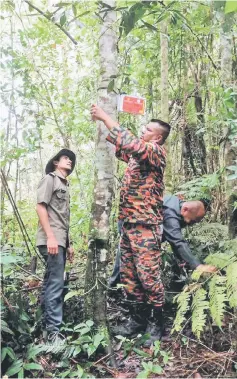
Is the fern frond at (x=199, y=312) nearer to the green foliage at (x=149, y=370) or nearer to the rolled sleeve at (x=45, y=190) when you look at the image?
the green foliage at (x=149, y=370)

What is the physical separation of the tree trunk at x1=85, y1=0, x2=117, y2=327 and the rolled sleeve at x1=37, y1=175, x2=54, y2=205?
544 mm

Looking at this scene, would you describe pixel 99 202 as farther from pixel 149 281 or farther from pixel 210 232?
pixel 210 232

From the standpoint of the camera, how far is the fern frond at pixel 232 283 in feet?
7.84

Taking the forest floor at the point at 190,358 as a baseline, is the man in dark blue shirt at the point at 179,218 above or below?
above

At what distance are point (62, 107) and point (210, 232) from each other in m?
2.83

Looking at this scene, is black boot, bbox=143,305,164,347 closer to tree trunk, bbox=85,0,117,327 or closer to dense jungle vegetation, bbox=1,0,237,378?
dense jungle vegetation, bbox=1,0,237,378

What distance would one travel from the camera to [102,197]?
3.27 meters

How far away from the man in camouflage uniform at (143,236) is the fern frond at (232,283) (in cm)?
117

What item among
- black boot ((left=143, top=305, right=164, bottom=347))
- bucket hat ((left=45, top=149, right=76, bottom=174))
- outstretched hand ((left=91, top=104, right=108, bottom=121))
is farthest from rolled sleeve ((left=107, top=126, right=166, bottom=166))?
black boot ((left=143, top=305, right=164, bottom=347))

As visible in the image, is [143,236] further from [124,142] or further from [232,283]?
[232,283]

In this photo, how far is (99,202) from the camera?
327 centimetres

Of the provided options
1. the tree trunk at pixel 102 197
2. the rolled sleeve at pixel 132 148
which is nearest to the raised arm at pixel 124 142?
the rolled sleeve at pixel 132 148

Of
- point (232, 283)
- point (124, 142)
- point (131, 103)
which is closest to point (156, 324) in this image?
point (232, 283)

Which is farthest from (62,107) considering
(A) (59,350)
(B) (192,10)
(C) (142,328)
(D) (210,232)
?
(A) (59,350)
